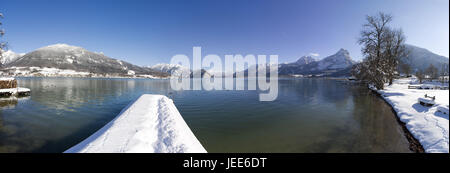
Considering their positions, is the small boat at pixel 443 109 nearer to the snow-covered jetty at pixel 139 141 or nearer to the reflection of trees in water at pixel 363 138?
the reflection of trees in water at pixel 363 138

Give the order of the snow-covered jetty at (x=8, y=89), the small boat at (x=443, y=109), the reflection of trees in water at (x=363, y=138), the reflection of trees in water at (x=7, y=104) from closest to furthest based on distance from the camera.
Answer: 1. the reflection of trees in water at (x=363, y=138)
2. the small boat at (x=443, y=109)
3. the reflection of trees in water at (x=7, y=104)
4. the snow-covered jetty at (x=8, y=89)

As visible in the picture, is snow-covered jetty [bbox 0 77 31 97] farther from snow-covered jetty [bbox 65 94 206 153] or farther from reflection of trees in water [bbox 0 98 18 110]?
snow-covered jetty [bbox 65 94 206 153]

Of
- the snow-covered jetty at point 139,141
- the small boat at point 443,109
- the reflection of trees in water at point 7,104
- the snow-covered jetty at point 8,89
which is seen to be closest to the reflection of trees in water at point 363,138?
the small boat at point 443,109

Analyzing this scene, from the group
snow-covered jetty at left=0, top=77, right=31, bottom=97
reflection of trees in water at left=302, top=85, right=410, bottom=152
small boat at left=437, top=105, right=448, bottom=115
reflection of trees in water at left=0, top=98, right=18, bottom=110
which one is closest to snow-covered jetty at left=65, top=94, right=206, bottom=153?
reflection of trees in water at left=302, top=85, right=410, bottom=152

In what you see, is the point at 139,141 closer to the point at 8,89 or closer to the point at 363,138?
the point at 363,138

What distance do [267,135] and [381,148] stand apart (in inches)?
245

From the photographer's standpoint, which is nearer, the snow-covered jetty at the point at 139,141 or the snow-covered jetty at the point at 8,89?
the snow-covered jetty at the point at 139,141

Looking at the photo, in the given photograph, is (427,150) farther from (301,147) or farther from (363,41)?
(363,41)

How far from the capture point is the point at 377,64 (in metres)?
32.3

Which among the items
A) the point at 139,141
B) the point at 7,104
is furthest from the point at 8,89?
the point at 139,141

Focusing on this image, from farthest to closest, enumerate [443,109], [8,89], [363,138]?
[8,89]
[443,109]
[363,138]

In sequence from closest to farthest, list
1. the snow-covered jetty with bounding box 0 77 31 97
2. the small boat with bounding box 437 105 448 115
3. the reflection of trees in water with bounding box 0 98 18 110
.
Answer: the small boat with bounding box 437 105 448 115 < the reflection of trees in water with bounding box 0 98 18 110 < the snow-covered jetty with bounding box 0 77 31 97

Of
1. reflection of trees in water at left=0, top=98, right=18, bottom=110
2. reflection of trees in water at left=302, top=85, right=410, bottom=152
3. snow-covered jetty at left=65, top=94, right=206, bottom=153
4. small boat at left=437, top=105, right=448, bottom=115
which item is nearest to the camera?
snow-covered jetty at left=65, top=94, right=206, bottom=153
